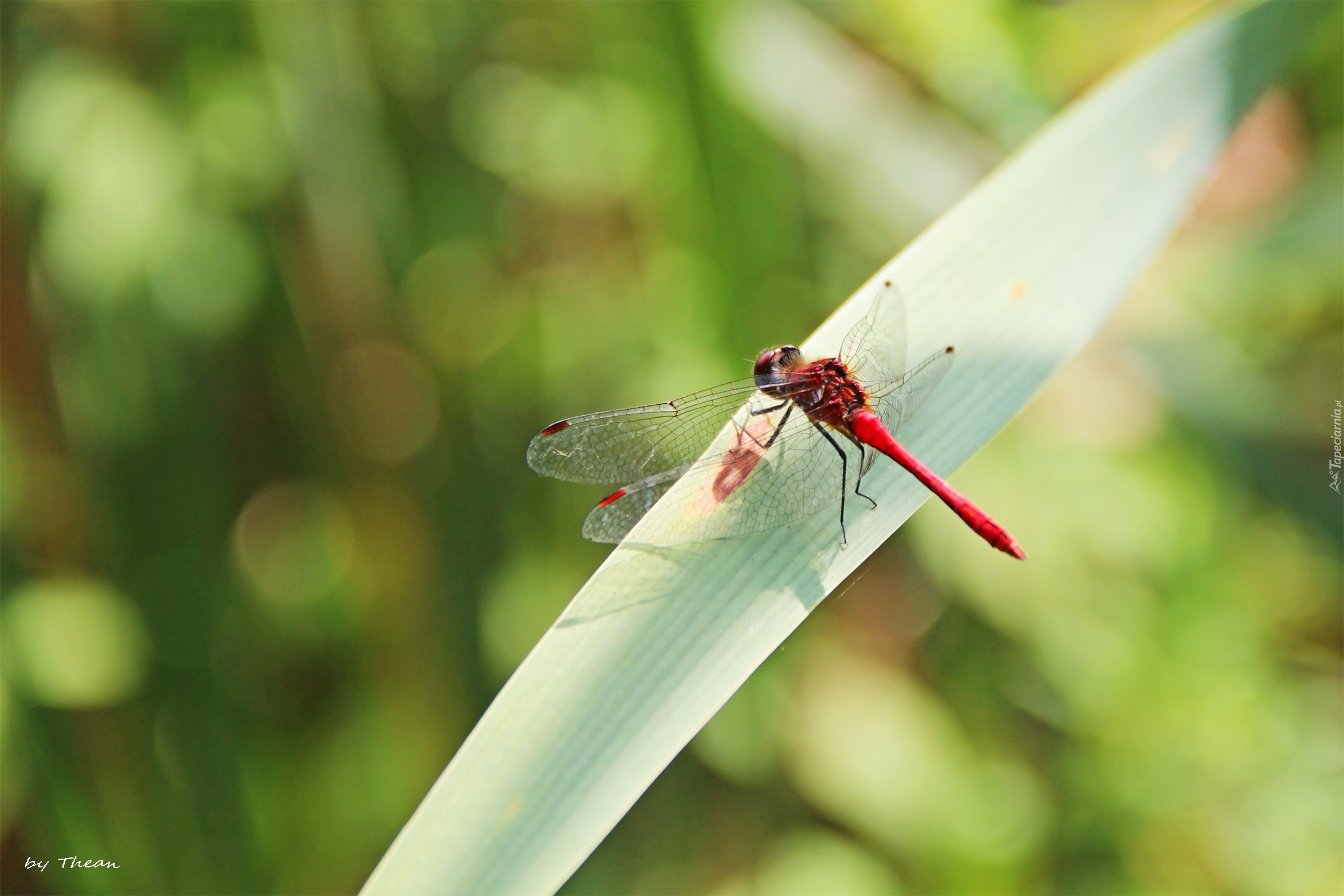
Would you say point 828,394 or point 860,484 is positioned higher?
point 828,394

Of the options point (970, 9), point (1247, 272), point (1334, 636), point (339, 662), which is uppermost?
point (970, 9)

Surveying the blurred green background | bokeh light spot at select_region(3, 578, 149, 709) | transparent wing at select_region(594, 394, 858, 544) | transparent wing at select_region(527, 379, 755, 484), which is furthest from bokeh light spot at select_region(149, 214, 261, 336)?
transparent wing at select_region(594, 394, 858, 544)

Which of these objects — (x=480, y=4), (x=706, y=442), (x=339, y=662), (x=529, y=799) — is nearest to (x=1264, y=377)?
(x=706, y=442)

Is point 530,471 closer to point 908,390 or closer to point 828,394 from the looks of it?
point 828,394

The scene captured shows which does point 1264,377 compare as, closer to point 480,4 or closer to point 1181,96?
point 1181,96

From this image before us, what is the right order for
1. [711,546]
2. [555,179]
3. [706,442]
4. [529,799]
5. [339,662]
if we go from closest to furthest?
[529,799]
[711,546]
[706,442]
[339,662]
[555,179]

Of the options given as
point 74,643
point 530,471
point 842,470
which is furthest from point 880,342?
point 74,643

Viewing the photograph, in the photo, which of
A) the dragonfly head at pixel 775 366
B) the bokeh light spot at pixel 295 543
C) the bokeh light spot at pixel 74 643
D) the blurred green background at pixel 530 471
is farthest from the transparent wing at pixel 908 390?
the bokeh light spot at pixel 74 643
